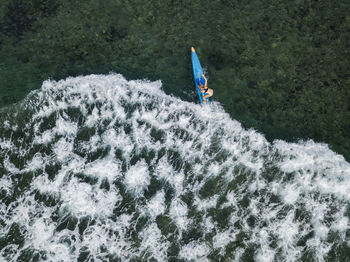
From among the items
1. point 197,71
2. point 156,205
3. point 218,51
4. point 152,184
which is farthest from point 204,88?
point 156,205

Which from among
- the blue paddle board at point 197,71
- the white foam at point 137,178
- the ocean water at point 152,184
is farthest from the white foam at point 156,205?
the blue paddle board at point 197,71

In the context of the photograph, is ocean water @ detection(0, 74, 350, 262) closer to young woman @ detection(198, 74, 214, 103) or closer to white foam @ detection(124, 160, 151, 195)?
white foam @ detection(124, 160, 151, 195)

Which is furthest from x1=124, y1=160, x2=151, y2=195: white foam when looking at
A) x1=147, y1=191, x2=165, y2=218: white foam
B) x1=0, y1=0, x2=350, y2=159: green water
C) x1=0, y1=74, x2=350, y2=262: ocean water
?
x1=0, y1=0, x2=350, y2=159: green water

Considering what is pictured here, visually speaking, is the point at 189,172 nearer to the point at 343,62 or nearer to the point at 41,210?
the point at 41,210

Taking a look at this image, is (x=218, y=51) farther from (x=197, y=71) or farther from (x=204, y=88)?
(x=204, y=88)

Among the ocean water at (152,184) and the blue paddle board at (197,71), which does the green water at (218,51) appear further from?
the ocean water at (152,184)
